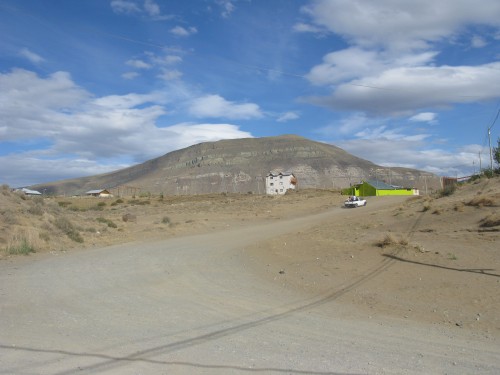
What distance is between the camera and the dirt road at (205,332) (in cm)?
625

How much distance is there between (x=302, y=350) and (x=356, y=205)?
50.1m

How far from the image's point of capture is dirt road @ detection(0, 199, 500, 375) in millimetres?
6246

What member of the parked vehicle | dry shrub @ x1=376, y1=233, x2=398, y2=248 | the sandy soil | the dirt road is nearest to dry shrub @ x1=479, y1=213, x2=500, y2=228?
the sandy soil

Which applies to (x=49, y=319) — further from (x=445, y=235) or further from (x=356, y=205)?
(x=356, y=205)

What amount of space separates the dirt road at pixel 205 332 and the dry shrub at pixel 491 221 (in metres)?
4.83

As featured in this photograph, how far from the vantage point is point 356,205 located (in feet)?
183

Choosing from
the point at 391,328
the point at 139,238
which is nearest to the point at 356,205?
the point at 139,238

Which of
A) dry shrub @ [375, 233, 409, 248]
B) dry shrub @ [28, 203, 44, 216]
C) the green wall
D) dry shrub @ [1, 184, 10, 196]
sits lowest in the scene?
dry shrub @ [375, 233, 409, 248]

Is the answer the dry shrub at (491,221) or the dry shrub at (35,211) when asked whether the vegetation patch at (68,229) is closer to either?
the dry shrub at (35,211)

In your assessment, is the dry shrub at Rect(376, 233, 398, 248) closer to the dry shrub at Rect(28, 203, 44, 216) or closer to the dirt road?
the dirt road

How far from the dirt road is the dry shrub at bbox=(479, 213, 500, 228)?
15.8 feet

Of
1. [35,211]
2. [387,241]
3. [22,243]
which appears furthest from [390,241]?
[35,211]

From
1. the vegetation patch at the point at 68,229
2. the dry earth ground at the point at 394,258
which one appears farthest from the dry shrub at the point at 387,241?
the vegetation patch at the point at 68,229

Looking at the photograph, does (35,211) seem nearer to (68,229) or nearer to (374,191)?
(68,229)
